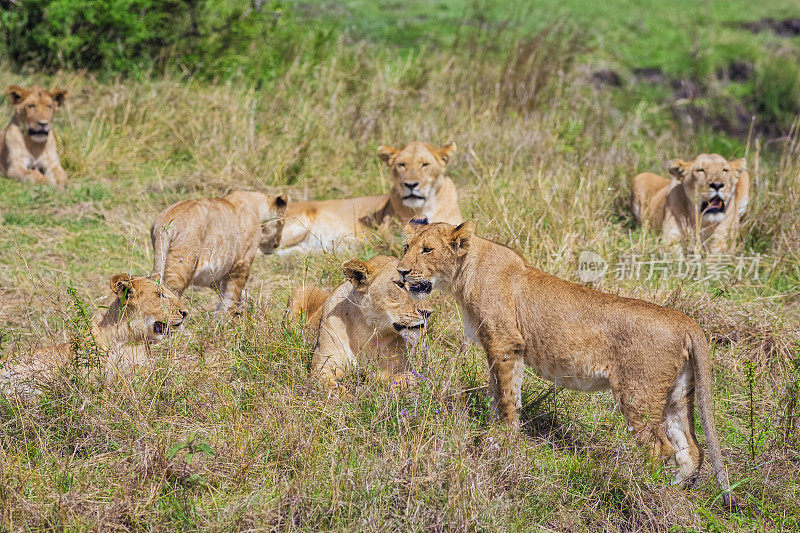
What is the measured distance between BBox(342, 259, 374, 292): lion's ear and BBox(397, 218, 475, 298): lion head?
0.23 m

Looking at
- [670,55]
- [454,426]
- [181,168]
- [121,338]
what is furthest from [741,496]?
[670,55]

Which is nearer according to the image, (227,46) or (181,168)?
(181,168)

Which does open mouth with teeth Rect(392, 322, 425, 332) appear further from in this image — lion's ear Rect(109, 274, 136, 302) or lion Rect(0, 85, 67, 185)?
lion Rect(0, 85, 67, 185)

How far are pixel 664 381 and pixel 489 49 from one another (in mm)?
8491

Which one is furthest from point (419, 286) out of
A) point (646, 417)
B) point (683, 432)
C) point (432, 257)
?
point (683, 432)

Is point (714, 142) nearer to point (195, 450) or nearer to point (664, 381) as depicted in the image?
point (664, 381)

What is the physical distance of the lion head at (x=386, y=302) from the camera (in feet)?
14.4

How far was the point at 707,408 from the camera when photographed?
3688mm

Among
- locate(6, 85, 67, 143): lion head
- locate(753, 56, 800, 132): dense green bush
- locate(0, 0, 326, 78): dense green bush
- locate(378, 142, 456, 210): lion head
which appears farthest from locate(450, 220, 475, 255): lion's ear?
locate(753, 56, 800, 132): dense green bush

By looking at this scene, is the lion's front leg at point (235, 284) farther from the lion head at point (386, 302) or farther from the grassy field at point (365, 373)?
the lion head at point (386, 302)

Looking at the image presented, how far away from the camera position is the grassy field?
12.0ft

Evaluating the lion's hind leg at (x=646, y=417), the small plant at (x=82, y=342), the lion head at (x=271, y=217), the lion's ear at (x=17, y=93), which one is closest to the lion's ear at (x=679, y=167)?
the lion head at (x=271, y=217)

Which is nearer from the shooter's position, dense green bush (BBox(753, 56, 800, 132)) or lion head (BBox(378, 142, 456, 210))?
lion head (BBox(378, 142, 456, 210))

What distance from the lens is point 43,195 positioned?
8.09 m
